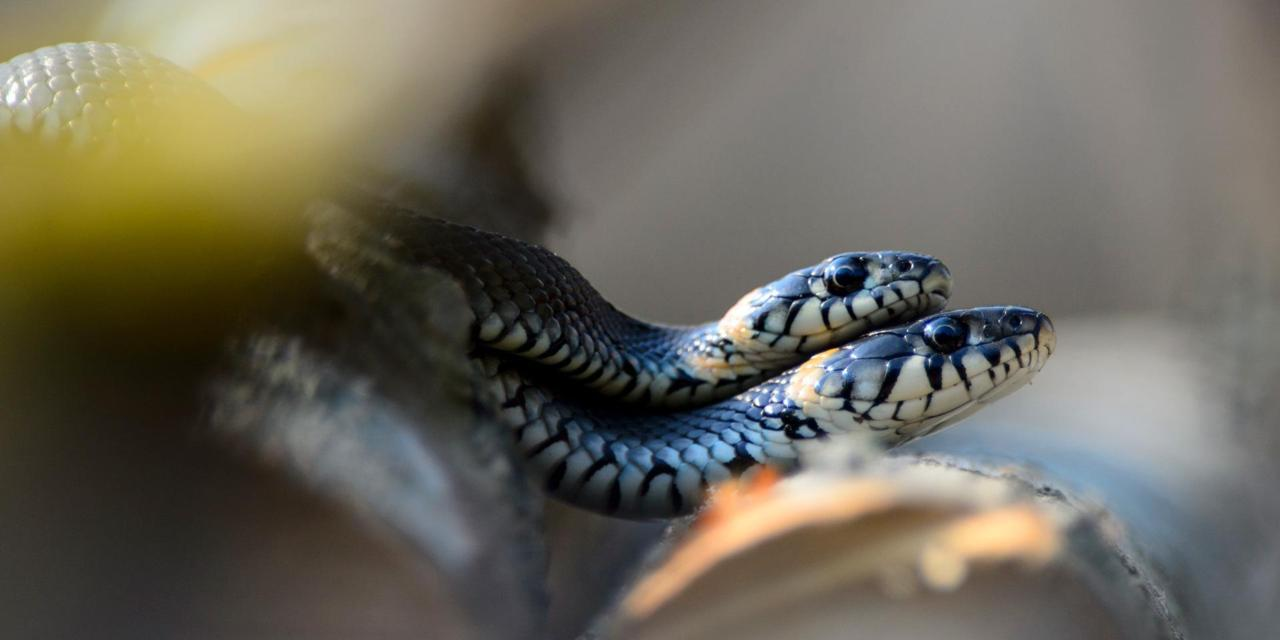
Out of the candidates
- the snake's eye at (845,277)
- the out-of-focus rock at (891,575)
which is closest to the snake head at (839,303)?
the snake's eye at (845,277)

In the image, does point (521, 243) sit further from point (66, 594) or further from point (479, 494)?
point (66, 594)

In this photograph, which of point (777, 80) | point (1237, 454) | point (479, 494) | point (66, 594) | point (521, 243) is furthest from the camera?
point (777, 80)

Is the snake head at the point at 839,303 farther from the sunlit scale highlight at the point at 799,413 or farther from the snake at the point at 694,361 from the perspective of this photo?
the sunlit scale highlight at the point at 799,413

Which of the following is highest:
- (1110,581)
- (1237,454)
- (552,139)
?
(552,139)

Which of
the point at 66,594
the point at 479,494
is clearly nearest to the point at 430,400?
the point at 479,494

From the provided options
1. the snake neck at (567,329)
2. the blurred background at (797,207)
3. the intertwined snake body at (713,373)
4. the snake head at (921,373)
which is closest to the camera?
the blurred background at (797,207)

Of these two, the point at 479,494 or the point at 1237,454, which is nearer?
the point at 479,494

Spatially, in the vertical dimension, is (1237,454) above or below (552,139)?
below
